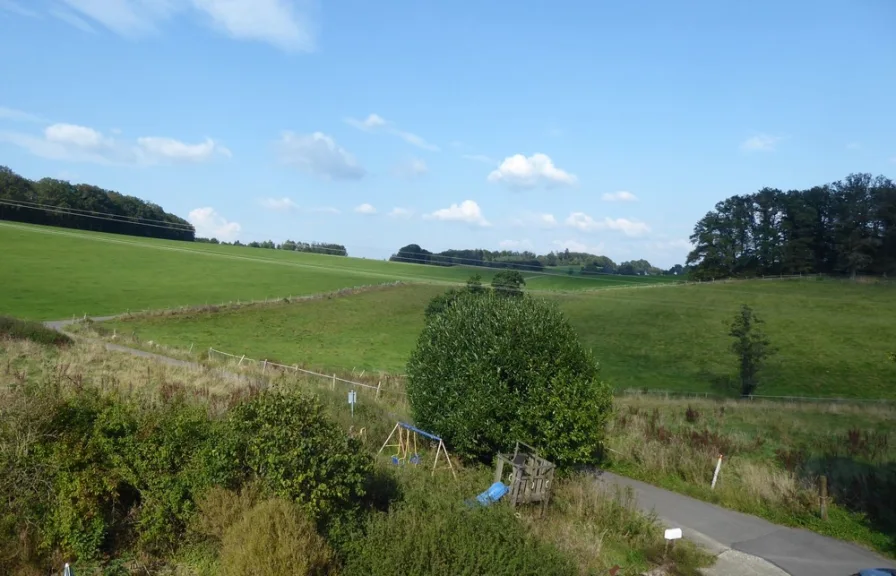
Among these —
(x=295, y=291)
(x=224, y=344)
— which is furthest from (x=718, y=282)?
(x=224, y=344)

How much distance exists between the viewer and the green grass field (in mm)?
48750

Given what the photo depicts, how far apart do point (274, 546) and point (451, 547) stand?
207cm

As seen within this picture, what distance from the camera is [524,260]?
85.6 meters

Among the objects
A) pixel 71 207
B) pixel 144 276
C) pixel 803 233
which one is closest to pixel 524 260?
pixel 803 233

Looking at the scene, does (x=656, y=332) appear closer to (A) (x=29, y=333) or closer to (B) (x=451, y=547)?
(A) (x=29, y=333)

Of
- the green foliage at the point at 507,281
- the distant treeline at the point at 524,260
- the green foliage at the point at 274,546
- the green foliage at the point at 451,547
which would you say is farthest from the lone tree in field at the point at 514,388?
the distant treeline at the point at 524,260

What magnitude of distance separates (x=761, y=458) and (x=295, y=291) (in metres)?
49.1

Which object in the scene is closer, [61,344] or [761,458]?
[761,458]

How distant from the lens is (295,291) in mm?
61156

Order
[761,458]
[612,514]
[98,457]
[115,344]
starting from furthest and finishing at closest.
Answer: [115,344], [761,458], [612,514], [98,457]

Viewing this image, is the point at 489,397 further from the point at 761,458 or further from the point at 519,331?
the point at 761,458

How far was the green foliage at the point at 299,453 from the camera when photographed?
8.73 metres

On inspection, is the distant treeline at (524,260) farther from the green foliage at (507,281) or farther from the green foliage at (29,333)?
the green foliage at (29,333)

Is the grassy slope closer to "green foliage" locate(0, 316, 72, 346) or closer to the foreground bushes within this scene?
"green foliage" locate(0, 316, 72, 346)
